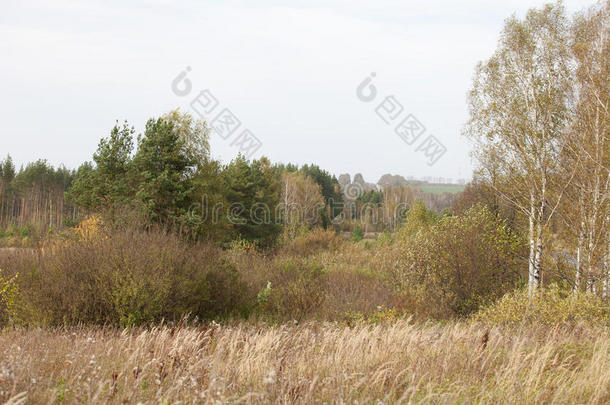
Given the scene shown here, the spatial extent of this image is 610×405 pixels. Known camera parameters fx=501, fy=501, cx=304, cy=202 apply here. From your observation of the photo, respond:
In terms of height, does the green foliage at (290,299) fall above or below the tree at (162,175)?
below

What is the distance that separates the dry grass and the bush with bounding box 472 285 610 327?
11.5 ft

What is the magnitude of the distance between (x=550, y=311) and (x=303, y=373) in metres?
7.38

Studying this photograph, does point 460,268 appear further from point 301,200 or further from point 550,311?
point 301,200

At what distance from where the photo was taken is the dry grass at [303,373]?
12.6 feet

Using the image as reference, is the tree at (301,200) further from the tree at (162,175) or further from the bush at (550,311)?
the bush at (550,311)

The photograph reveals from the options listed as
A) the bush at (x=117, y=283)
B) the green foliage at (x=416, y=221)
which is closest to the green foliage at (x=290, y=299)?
the bush at (x=117, y=283)

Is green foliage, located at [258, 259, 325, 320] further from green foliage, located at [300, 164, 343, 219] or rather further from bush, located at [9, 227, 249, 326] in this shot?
green foliage, located at [300, 164, 343, 219]

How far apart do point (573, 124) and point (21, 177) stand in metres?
60.9

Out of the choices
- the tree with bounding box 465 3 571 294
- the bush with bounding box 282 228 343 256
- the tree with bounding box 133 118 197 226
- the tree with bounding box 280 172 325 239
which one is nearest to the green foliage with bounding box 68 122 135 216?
the tree with bounding box 133 118 197 226

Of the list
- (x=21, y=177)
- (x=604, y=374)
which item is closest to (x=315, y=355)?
(x=604, y=374)

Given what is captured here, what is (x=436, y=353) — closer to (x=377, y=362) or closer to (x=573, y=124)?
(x=377, y=362)

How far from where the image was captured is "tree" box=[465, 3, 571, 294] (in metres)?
16.0

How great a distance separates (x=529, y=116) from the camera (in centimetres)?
1698

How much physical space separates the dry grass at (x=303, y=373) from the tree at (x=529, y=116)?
10.5m
